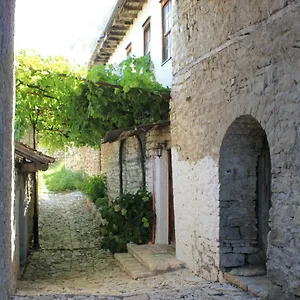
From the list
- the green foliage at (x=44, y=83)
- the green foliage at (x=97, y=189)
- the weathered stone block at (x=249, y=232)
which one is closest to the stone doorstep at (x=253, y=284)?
the weathered stone block at (x=249, y=232)

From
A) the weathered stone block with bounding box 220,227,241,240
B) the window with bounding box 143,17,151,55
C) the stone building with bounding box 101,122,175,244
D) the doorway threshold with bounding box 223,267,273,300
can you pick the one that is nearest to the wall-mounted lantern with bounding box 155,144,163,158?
the stone building with bounding box 101,122,175,244

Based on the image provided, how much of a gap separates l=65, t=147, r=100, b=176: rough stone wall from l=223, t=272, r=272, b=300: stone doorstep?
31.1ft

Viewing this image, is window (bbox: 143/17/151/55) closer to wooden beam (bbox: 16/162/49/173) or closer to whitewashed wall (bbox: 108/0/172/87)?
whitewashed wall (bbox: 108/0/172/87)

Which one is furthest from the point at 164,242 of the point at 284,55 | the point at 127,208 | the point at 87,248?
the point at 284,55

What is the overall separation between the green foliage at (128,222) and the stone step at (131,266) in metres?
0.50

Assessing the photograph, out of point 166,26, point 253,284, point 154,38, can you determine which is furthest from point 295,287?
point 154,38

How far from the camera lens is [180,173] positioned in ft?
23.6

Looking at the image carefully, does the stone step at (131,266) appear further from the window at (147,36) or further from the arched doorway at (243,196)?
the window at (147,36)

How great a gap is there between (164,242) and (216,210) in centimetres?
361

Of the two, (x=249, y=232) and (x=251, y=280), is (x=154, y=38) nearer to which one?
(x=249, y=232)

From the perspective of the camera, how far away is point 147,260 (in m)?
7.48

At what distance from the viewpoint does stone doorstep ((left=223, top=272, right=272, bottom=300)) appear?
4.67m

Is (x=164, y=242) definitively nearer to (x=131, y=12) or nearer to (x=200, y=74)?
(x=200, y=74)

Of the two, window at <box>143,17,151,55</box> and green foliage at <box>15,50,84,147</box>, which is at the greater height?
window at <box>143,17,151,55</box>
